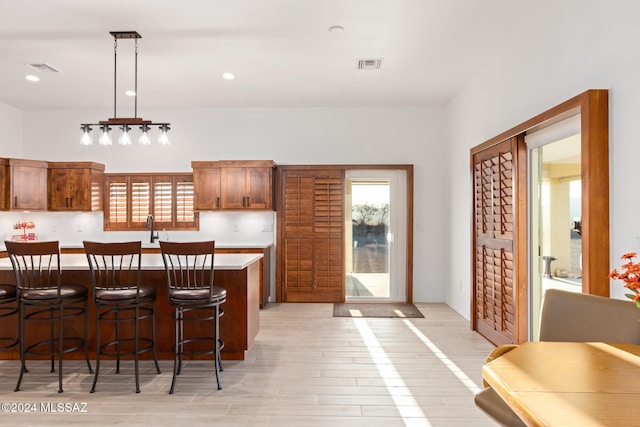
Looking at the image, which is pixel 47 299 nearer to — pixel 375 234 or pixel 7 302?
pixel 7 302

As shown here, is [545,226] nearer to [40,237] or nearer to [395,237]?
[395,237]

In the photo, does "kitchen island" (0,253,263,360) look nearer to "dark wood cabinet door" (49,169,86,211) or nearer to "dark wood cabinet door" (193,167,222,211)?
"dark wood cabinet door" (193,167,222,211)

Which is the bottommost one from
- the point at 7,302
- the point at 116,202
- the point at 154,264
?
the point at 7,302

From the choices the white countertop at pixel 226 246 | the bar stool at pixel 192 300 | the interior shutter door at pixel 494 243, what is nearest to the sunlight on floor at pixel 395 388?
the interior shutter door at pixel 494 243

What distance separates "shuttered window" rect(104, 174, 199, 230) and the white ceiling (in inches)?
45.9

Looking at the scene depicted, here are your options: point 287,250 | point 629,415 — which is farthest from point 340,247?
point 629,415

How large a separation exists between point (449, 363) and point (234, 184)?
3.77 meters

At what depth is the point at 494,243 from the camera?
4215 millimetres

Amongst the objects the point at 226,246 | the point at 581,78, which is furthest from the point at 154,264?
the point at 581,78

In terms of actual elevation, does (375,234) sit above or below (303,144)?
below

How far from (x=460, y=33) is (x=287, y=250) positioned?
3.72m

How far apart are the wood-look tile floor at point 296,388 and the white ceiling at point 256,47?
290 centimetres

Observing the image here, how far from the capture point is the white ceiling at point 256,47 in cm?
336

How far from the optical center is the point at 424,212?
626cm
